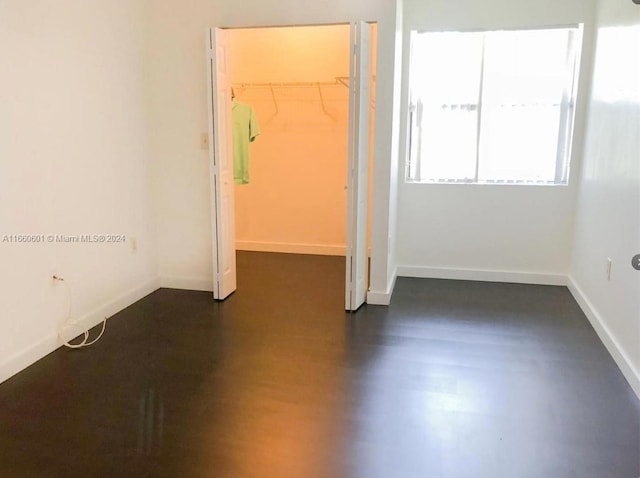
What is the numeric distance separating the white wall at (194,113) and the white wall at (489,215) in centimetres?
96

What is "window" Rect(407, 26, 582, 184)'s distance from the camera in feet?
14.9

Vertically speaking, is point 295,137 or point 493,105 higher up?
point 493,105

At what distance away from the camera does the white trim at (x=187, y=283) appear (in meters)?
4.49

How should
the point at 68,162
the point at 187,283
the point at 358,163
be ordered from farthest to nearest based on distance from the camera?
the point at 187,283 < the point at 358,163 < the point at 68,162

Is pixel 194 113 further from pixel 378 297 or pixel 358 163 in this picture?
pixel 378 297

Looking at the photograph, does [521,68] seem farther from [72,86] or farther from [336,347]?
[72,86]

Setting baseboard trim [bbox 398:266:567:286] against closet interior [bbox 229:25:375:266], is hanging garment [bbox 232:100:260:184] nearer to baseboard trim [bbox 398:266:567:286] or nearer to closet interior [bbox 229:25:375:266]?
closet interior [bbox 229:25:375:266]

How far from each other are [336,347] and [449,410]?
96cm

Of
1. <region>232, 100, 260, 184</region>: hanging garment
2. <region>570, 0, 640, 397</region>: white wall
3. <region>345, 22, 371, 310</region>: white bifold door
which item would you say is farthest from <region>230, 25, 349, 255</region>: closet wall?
<region>570, 0, 640, 397</region>: white wall

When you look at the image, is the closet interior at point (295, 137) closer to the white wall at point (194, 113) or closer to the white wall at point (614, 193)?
the white wall at point (194, 113)

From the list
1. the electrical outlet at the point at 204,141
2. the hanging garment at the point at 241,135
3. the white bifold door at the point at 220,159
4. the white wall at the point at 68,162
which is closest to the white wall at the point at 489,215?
the hanging garment at the point at 241,135

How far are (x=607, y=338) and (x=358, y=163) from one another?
205 cm

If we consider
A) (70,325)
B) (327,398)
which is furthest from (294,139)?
(327,398)

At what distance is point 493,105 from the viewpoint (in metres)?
4.71
